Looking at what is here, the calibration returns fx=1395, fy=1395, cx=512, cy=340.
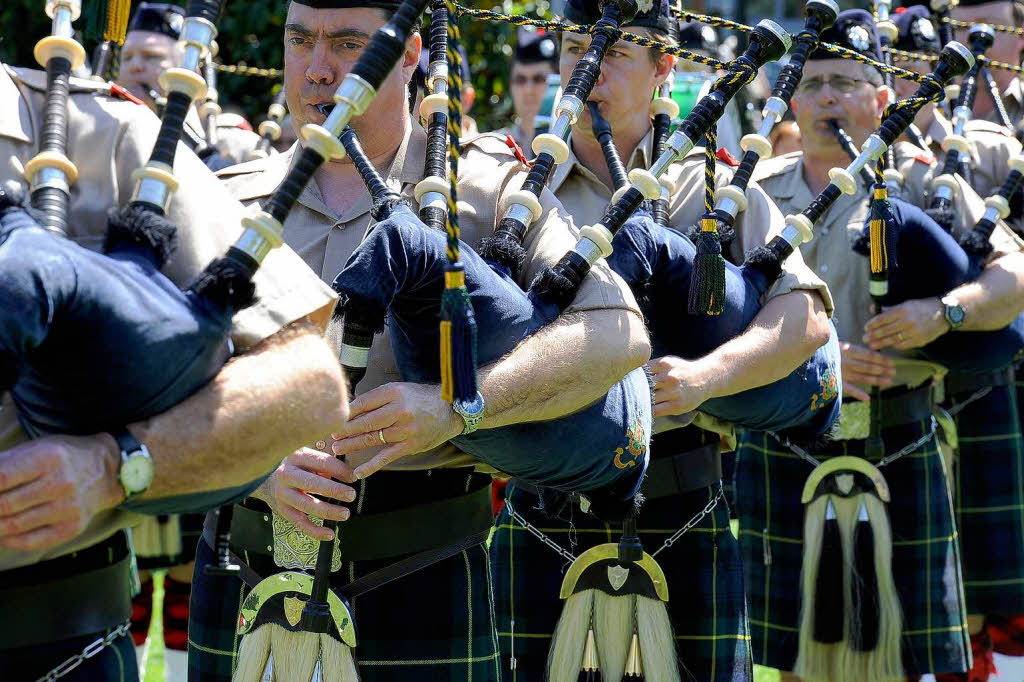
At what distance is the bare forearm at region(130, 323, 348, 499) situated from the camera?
167 cm

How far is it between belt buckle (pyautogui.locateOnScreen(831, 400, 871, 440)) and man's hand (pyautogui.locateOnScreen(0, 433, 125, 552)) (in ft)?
8.78

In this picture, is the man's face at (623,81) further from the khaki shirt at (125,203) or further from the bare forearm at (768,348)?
the khaki shirt at (125,203)

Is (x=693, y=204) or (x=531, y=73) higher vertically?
(x=531, y=73)

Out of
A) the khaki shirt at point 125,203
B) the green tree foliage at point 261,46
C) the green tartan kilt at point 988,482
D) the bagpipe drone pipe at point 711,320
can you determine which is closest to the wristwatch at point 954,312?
the bagpipe drone pipe at point 711,320

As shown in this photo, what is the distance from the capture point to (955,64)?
3133mm

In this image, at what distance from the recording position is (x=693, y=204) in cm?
303

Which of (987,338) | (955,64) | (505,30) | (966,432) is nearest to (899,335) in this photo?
(987,338)

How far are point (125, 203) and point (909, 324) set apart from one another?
238 cm

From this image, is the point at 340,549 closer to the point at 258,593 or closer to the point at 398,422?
the point at 258,593

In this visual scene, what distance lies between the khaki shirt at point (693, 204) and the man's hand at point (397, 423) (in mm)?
1097

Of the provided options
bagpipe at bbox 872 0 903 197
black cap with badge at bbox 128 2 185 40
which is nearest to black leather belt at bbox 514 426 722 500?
bagpipe at bbox 872 0 903 197

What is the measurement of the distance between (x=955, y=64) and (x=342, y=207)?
1487 mm

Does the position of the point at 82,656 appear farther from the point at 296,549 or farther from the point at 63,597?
the point at 296,549

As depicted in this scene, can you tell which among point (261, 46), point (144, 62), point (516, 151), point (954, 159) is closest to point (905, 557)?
point (954, 159)
